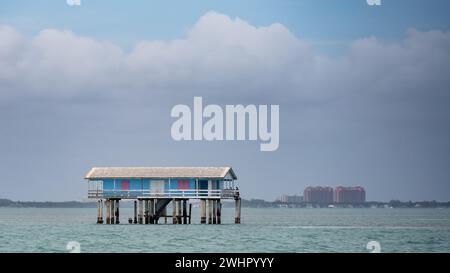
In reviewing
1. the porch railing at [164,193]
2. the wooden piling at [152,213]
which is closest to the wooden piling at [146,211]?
the wooden piling at [152,213]

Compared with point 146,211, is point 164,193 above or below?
above

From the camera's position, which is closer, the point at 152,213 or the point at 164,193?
the point at 164,193

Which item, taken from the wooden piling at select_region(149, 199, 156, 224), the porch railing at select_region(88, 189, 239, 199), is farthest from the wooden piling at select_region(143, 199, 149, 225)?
the porch railing at select_region(88, 189, 239, 199)

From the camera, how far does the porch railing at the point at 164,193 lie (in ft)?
279

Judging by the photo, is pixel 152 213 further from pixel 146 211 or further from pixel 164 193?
pixel 164 193

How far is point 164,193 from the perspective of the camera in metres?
85.6

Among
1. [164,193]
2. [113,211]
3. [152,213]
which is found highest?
[164,193]

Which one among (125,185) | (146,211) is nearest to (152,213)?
(146,211)

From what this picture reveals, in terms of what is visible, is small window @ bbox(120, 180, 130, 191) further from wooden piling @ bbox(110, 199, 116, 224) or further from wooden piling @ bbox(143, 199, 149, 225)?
wooden piling @ bbox(143, 199, 149, 225)

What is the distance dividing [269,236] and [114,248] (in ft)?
52.9

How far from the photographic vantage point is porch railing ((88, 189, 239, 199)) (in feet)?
279
